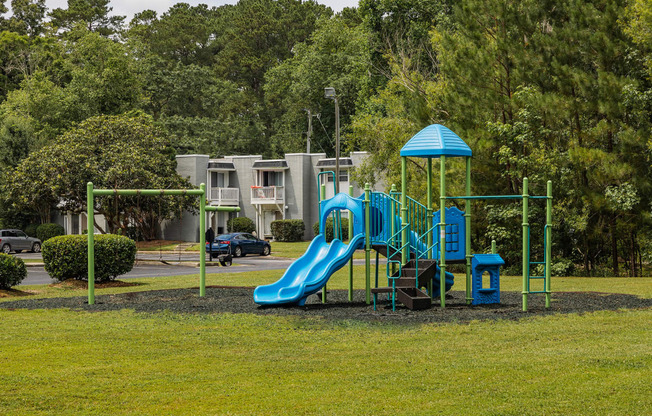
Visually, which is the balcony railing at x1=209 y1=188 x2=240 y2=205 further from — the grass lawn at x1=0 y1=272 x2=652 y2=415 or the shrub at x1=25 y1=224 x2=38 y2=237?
the grass lawn at x1=0 y1=272 x2=652 y2=415

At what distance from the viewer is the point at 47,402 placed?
310 inches

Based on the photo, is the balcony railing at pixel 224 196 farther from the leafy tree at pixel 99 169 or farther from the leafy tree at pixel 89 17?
the leafy tree at pixel 89 17

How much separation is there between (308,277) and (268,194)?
42.6 m

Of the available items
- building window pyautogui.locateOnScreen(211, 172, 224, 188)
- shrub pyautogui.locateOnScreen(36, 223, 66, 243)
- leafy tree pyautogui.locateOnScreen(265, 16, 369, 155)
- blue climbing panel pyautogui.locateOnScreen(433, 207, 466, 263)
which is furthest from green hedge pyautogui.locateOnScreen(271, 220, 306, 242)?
blue climbing panel pyautogui.locateOnScreen(433, 207, 466, 263)

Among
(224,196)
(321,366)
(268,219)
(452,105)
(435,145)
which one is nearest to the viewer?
(321,366)

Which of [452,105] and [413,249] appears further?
[452,105]

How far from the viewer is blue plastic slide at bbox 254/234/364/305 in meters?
15.3

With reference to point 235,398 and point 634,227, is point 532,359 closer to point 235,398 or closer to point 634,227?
point 235,398

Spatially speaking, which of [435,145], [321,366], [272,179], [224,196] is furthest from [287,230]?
[321,366]

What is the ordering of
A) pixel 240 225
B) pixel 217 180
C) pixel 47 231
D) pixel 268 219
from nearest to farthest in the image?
pixel 47 231 → pixel 240 225 → pixel 217 180 → pixel 268 219

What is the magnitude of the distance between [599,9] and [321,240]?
1475 centimetres

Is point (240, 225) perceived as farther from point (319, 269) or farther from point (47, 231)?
point (319, 269)

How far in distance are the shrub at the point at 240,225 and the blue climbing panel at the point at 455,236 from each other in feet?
136

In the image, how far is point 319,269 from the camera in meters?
15.7
